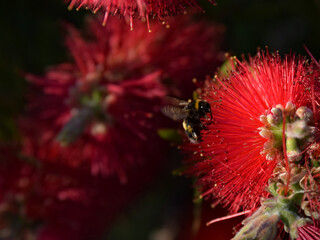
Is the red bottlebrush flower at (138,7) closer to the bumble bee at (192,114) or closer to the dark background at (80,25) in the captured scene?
the bumble bee at (192,114)

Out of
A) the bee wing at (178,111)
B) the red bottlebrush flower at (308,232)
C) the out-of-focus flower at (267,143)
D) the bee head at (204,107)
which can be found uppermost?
the bee wing at (178,111)

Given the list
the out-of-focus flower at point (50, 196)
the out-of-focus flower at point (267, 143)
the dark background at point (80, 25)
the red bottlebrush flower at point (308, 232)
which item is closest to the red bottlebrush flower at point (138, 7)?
the out-of-focus flower at point (267, 143)

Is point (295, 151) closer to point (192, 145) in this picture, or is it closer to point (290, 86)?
point (290, 86)

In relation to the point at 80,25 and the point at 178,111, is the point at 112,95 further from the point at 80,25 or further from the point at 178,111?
the point at 80,25

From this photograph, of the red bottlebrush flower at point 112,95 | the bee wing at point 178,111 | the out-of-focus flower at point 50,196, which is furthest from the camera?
the out-of-focus flower at point 50,196

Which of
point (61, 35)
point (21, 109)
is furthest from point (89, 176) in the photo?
point (61, 35)

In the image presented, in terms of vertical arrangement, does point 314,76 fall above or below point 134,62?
below

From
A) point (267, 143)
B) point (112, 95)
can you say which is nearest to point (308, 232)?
point (267, 143)
